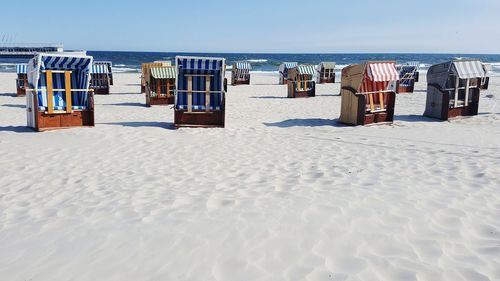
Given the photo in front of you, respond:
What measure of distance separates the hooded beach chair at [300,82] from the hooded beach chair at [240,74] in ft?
28.6

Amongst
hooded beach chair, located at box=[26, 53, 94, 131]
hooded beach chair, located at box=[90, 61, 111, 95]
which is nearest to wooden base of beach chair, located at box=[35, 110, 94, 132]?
hooded beach chair, located at box=[26, 53, 94, 131]

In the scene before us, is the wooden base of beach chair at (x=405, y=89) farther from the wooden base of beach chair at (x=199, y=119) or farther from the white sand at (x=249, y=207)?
the wooden base of beach chair at (x=199, y=119)

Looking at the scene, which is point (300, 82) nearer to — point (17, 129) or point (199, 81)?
point (199, 81)

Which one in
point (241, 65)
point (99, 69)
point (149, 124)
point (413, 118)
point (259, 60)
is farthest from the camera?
point (259, 60)

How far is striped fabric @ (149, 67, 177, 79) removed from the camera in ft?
46.0

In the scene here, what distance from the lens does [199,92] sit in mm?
9492

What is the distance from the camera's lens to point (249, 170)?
5.62m

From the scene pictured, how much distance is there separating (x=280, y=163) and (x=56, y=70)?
19.3ft

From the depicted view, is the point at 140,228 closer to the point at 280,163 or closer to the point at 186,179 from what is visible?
the point at 186,179

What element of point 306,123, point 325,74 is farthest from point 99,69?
point 325,74

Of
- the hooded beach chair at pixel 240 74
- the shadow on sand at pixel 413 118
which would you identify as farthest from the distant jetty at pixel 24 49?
the shadow on sand at pixel 413 118

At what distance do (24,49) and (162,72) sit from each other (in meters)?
60.6

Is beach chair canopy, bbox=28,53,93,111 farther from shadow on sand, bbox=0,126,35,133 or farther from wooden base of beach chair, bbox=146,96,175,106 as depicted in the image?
wooden base of beach chair, bbox=146,96,175,106

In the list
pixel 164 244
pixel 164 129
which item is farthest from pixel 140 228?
pixel 164 129
